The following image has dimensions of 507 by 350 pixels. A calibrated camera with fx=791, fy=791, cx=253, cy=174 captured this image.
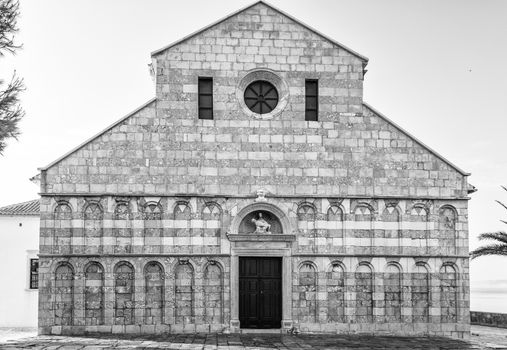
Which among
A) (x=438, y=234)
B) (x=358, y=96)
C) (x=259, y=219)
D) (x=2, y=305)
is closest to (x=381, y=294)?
(x=438, y=234)

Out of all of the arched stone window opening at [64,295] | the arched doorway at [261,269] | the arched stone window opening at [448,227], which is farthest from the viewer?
the arched stone window opening at [448,227]

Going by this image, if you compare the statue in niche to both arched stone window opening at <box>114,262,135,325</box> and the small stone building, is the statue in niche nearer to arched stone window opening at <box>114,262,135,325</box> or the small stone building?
the small stone building

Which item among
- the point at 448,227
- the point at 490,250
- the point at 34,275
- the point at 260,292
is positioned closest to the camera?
the point at 260,292

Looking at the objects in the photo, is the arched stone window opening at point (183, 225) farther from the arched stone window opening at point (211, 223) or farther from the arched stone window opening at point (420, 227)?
the arched stone window opening at point (420, 227)

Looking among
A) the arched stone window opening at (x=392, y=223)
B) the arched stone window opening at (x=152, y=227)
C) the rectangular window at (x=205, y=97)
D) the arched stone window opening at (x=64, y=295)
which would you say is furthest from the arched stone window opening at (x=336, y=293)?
the arched stone window opening at (x=64, y=295)

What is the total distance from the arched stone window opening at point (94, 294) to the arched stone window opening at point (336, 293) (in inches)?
252

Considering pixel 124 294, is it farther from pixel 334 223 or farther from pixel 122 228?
pixel 334 223

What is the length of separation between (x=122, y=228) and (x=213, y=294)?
3171 millimetres

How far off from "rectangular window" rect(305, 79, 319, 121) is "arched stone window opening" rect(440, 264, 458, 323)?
19.2 feet

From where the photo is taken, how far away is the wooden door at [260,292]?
73.9 feet

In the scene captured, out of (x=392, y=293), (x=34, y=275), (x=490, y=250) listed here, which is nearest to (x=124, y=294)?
(x=392, y=293)

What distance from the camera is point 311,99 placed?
23594 millimetres

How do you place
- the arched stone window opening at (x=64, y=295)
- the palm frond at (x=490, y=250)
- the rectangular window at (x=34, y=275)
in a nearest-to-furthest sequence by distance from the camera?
the arched stone window opening at (x=64, y=295)
the palm frond at (x=490, y=250)
the rectangular window at (x=34, y=275)

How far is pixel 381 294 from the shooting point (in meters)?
22.8
